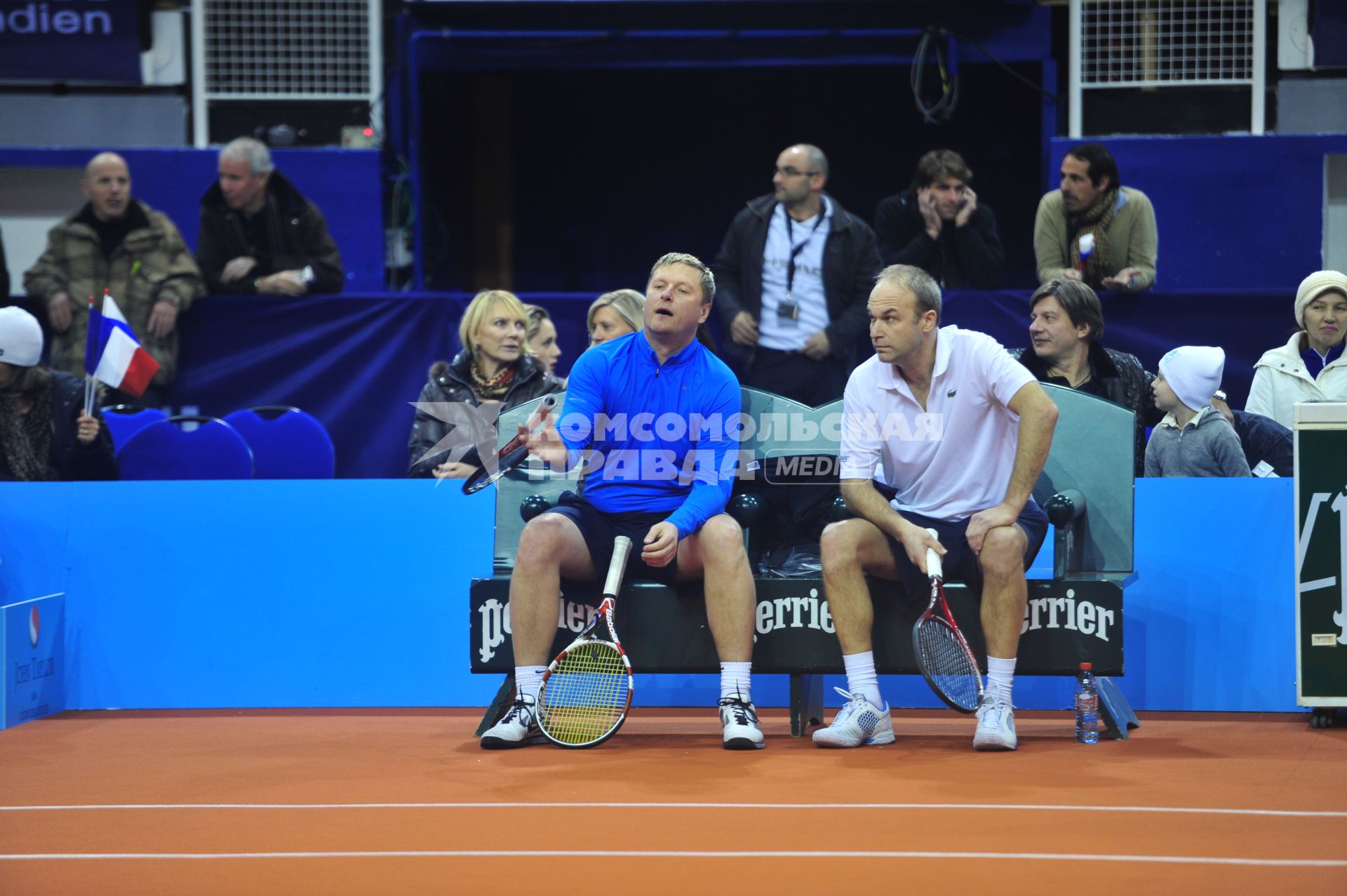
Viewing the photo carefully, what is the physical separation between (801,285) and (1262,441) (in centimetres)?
230

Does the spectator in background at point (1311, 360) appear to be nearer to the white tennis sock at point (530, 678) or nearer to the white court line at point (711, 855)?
the white tennis sock at point (530, 678)

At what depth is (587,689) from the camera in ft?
16.2

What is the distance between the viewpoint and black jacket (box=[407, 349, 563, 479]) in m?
6.78

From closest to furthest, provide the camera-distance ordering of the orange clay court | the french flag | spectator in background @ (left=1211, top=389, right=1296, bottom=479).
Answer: the orange clay court → spectator in background @ (left=1211, top=389, right=1296, bottom=479) → the french flag

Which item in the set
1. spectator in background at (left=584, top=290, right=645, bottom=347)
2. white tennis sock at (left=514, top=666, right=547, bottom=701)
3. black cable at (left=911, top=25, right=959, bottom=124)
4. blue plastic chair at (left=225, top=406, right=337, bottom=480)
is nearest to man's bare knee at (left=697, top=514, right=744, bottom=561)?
white tennis sock at (left=514, top=666, right=547, bottom=701)

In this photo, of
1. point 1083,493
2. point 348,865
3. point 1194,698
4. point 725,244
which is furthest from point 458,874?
point 725,244

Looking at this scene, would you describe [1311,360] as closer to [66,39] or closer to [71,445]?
[71,445]

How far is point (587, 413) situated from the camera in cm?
534

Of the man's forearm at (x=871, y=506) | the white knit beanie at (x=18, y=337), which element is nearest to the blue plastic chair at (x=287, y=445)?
the white knit beanie at (x=18, y=337)

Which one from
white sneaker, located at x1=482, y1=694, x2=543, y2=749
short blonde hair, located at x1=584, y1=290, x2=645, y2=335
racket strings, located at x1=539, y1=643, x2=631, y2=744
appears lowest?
white sneaker, located at x1=482, y1=694, x2=543, y2=749

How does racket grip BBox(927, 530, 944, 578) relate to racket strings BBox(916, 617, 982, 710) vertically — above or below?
above

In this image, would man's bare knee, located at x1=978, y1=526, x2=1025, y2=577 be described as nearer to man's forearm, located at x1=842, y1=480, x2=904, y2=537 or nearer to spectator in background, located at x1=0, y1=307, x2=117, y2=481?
man's forearm, located at x1=842, y1=480, x2=904, y2=537

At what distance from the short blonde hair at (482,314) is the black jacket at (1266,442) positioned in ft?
9.97

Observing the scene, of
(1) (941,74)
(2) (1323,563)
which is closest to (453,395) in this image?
(2) (1323,563)
